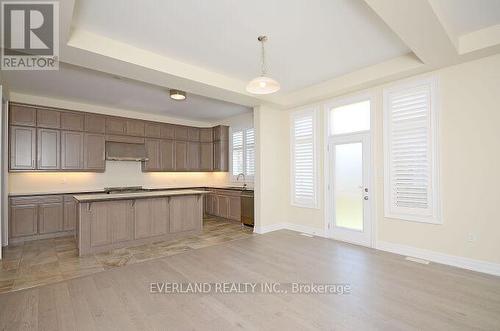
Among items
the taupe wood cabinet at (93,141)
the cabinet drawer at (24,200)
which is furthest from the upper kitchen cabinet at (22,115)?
the cabinet drawer at (24,200)

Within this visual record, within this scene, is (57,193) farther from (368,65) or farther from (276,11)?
(368,65)

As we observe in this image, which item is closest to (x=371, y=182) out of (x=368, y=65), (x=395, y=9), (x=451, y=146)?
(x=451, y=146)

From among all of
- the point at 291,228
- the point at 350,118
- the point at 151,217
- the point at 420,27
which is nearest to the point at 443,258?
the point at 350,118

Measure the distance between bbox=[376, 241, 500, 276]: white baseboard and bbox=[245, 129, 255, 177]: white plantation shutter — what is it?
3973mm

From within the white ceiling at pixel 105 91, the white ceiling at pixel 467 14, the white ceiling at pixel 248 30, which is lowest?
the white ceiling at pixel 105 91

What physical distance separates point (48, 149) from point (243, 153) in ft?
15.5

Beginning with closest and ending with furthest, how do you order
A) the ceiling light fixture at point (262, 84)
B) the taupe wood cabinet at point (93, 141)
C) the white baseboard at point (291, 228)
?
the ceiling light fixture at point (262, 84) → the taupe wood cabinet at point (93, 141) → the white baseboard at point (291, 228)

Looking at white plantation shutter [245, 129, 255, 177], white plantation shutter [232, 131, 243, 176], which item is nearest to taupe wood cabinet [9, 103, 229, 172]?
white plantation shutter [232, 131, 243, 176]

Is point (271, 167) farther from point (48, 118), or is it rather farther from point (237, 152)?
point (48, 118)

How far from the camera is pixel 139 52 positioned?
3.53 metres

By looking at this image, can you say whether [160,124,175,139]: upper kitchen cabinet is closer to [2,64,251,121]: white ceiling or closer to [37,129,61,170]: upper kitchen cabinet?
[2,64,251,121]: white ceiling

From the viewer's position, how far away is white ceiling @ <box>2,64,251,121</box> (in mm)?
4433

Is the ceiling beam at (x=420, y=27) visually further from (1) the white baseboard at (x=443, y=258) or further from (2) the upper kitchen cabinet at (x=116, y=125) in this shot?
(2) the upper kitchen cabinet at (x=116, y=125)

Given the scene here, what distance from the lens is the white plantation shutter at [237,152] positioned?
7.75 metres
